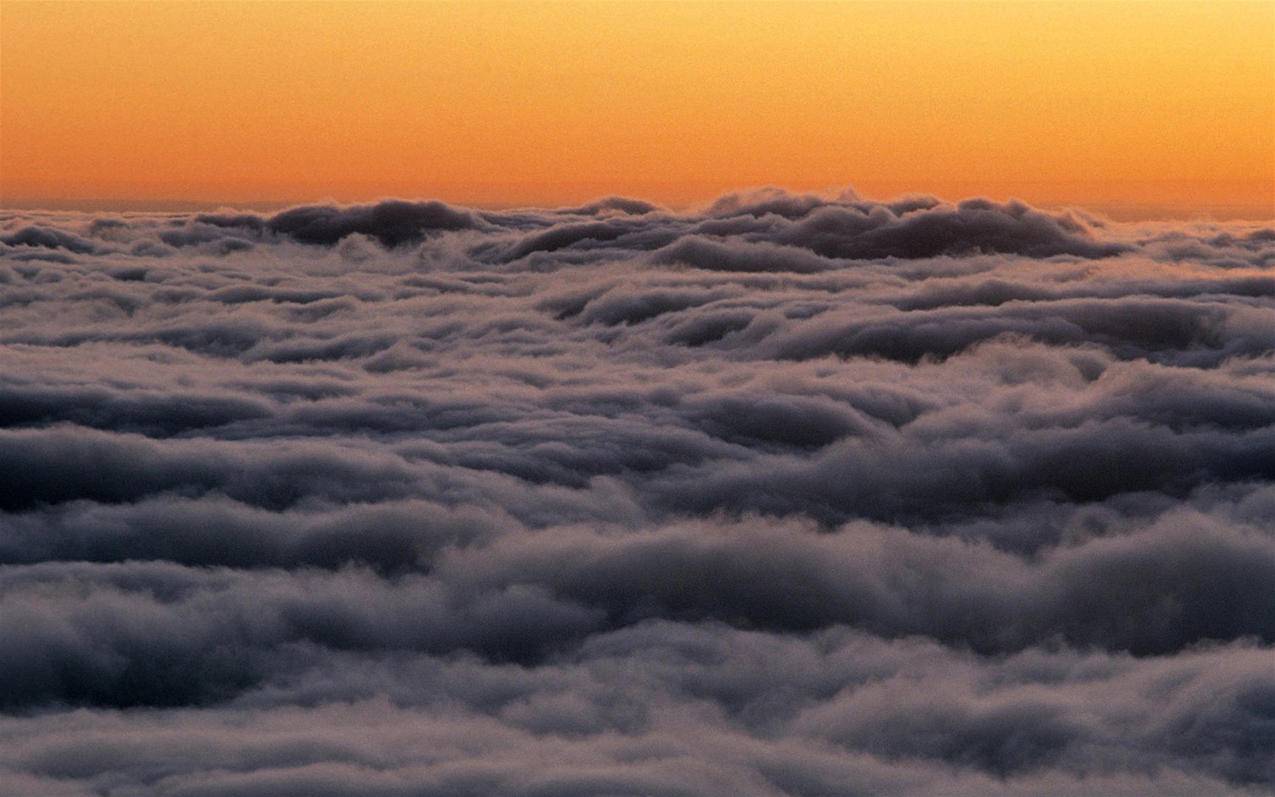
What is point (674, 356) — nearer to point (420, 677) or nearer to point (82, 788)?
point (420, 677)

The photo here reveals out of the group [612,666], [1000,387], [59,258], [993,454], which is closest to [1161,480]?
[993,454]

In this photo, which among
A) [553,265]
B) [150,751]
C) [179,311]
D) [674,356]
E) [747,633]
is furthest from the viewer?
[553,265]

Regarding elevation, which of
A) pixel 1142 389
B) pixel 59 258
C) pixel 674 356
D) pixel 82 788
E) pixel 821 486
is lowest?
pixel 82 788

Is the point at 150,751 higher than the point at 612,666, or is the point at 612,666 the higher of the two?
the point at 612,666

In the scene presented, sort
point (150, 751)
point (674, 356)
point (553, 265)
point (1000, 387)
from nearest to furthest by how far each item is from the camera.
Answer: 1. point (150, 751)
2. point (1000, 387)
3. point (674, 356)
4. point (553, 265)

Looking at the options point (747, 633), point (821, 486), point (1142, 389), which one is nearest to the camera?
point (747, 633)

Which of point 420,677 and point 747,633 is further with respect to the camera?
point 747,633

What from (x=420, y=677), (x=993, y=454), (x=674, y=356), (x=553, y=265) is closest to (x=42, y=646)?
(x=420, y=677)

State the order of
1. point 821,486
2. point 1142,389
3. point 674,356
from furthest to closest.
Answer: point 674,356 < point 1142,389 < point 821,486

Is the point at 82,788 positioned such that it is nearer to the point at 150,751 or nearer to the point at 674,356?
the point at 150,751
